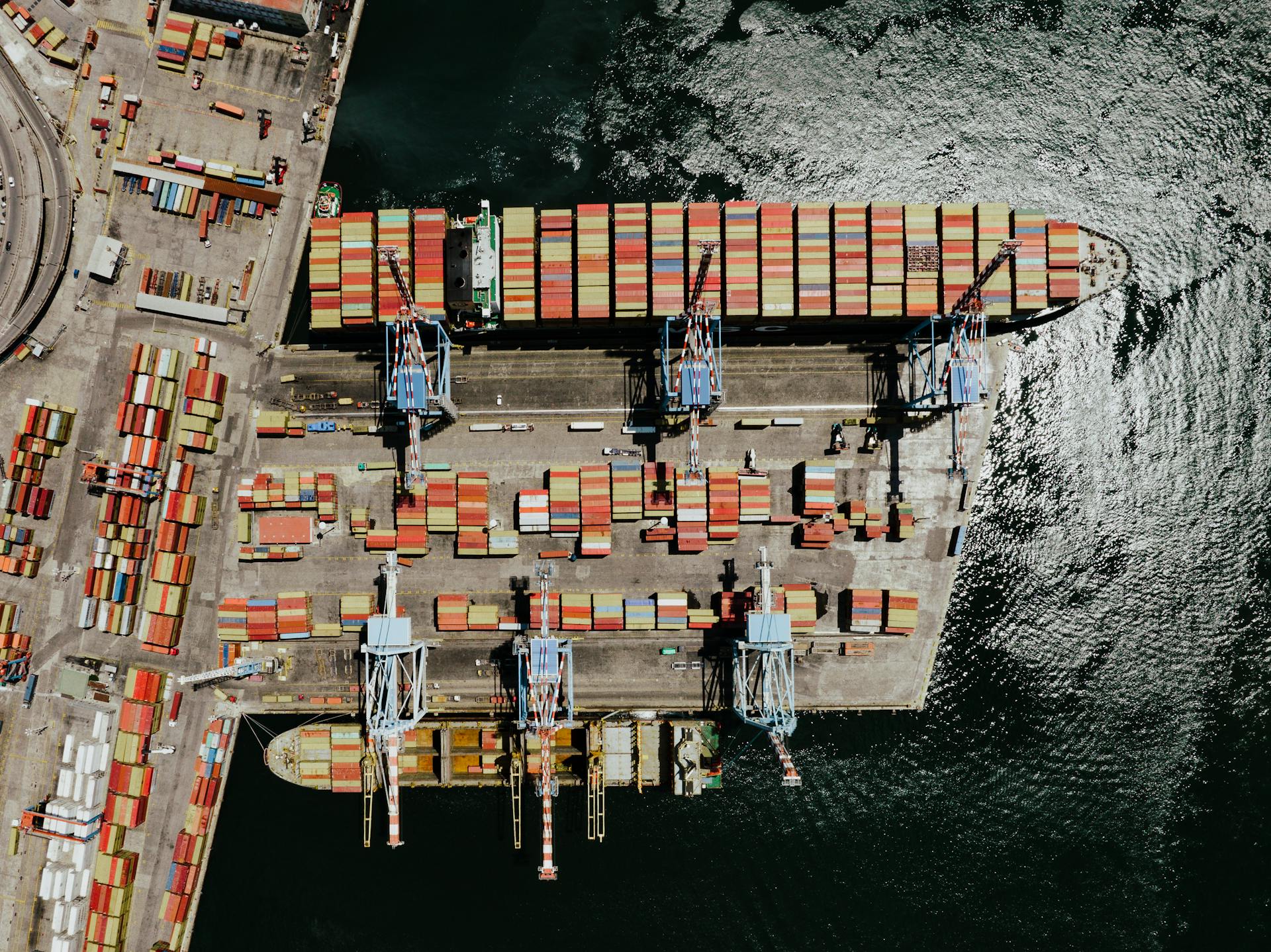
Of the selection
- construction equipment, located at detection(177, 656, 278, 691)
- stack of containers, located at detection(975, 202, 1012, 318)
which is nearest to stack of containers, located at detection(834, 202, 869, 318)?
stack of containers, located at detection(975, 202, 1012, 318)

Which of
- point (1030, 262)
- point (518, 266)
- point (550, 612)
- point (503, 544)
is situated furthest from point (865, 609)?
point (518, 266)

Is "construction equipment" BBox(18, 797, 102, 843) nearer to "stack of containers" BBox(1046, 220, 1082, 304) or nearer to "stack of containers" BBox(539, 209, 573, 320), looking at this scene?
"stack of containers" BBox(539, 209, 573, 320)

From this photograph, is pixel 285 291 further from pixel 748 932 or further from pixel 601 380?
Answer: pixel 748 932

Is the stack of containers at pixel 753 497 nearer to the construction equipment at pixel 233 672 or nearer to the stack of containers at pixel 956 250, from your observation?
the stack of containers at pixel 956 250

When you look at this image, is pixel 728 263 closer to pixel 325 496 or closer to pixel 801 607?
pixel 801 607

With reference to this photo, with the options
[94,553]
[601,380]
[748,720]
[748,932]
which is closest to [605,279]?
[601,380]
